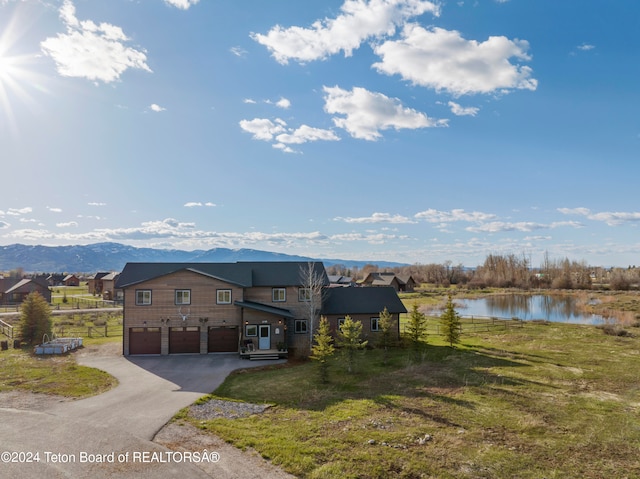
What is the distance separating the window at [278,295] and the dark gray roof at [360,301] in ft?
11.2

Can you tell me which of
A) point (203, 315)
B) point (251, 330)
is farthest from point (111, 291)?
point (251, 330)

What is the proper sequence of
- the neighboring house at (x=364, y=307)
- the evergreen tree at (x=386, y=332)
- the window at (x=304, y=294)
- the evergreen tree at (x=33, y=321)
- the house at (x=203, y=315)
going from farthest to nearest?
the neighboring house at (x=364, y=307), the window at (x=304, y=294), the evergreen tree at (x=33, y=321), the house at (x=203, y=315), the evergreen tree at (x=386, y=332)

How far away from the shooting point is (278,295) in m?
30.9

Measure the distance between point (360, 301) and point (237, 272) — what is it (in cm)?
1059

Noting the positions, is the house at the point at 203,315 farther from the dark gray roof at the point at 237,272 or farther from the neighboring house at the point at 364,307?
the neighboring house at the point at 364,307

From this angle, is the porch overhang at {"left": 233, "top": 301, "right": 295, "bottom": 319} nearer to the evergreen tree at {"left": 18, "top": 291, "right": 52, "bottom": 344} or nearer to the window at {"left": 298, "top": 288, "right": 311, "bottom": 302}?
the window at {"left": 298, "top": 288, "right": 311, "bottom": 302}

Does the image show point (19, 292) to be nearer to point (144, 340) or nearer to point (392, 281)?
point (144, 340)

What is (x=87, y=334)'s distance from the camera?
34.9 metres

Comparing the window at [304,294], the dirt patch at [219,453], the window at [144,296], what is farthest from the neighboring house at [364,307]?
the dirt patch at [219,453]

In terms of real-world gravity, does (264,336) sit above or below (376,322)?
below

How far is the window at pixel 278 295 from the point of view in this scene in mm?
30781

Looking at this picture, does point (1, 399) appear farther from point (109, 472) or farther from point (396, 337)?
point (396, 337)

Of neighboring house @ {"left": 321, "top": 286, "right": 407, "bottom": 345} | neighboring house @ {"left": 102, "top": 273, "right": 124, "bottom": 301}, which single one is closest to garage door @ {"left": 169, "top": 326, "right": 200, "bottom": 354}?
neighboring house @ {"left": 321, "top": 286, "right": 407, "bottom": 345}

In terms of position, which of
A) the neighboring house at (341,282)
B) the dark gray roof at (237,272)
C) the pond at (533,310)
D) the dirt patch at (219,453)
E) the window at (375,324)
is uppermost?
the dark gray roof at (237,272)
